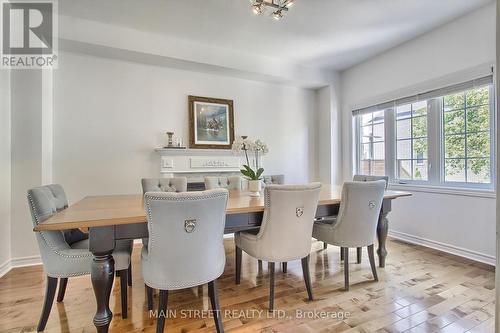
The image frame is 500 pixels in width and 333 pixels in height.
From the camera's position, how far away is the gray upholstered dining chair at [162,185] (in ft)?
8.43

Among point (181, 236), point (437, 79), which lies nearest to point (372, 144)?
point (437, 79)

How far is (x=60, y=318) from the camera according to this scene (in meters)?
1.77

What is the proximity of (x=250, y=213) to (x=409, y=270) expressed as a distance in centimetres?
181

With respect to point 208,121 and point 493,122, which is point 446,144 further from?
point 208,121

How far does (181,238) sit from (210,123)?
2555 mm

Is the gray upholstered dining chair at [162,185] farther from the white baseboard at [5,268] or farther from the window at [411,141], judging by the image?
the window at [411,141]

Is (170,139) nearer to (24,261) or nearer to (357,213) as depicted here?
(24,261)

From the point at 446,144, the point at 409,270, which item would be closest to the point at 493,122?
the point at 446,144

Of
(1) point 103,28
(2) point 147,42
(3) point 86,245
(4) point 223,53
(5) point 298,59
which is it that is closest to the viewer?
(3) point 86,245

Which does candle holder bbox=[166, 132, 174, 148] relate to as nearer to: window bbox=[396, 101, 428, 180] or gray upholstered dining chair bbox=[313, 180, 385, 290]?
gray upholstered dining chair bbox=[313, 180, 385, 290]

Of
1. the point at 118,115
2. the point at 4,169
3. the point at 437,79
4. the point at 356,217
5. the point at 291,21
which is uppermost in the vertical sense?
the point at 291,21

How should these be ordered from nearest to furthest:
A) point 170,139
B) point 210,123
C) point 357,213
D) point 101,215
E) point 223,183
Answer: point 101,215
point 357,213
point 223,183
point 170,139
point 210,123

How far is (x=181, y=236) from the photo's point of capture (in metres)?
1.41

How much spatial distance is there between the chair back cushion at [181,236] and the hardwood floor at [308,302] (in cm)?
47
